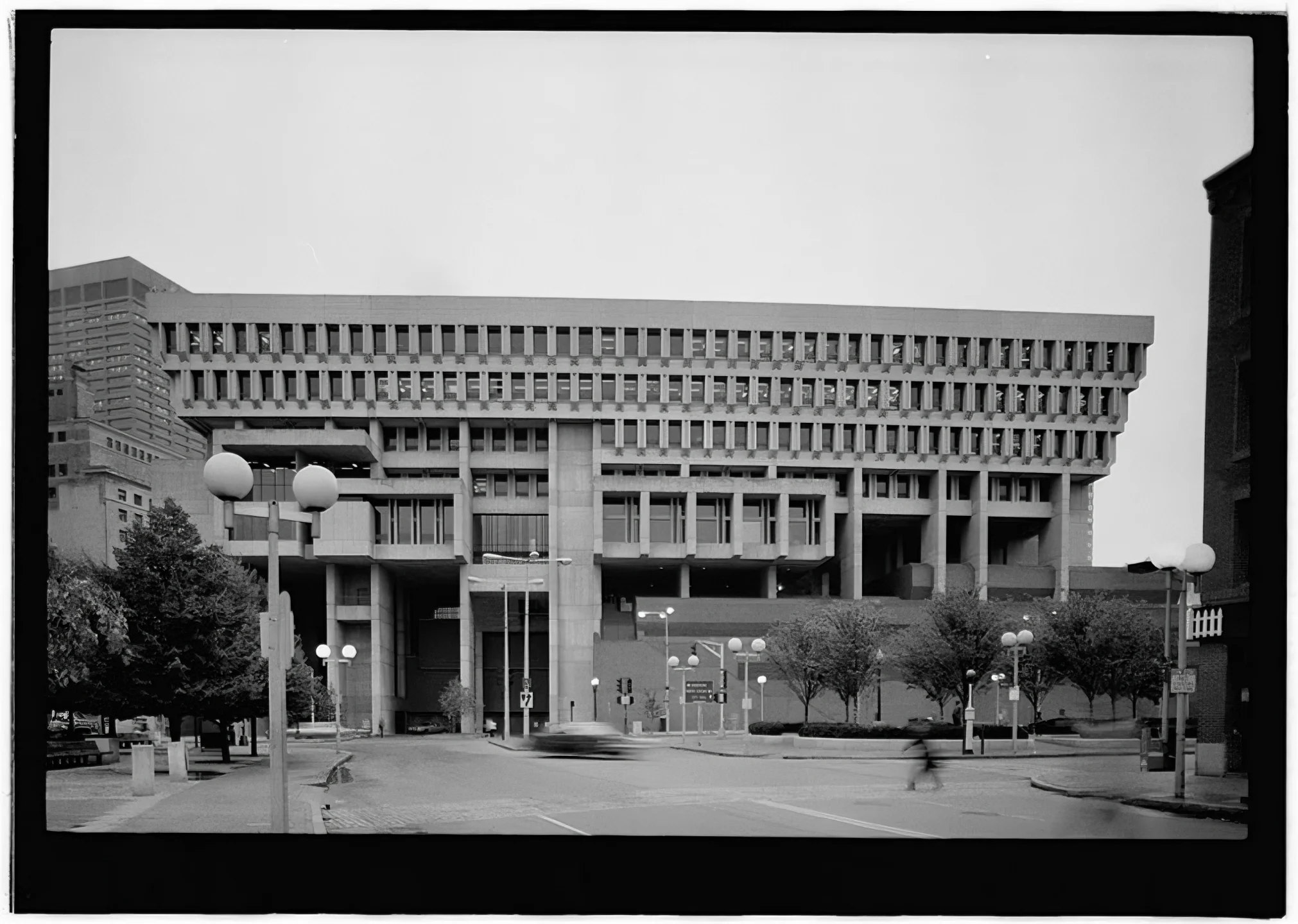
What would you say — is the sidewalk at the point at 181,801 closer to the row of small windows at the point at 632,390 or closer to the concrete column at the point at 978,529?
the row of small windows at the point at 632,390

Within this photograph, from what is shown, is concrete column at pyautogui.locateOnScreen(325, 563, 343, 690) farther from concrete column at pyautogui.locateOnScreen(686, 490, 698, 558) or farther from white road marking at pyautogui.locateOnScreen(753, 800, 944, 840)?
white road marking at pyautogui.locateOnScreen(753, 800, 944, 840)

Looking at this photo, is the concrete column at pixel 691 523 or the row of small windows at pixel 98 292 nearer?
the row of small windows at pixel 98 292

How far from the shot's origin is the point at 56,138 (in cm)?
1032

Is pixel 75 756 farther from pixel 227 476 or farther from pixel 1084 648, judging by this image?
pixel 1084 648

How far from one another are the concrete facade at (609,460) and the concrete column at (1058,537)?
0.81 ft

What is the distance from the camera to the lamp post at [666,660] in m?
51.6

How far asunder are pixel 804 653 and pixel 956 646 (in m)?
7.21

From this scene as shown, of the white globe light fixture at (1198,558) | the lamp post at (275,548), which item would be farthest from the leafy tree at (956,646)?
the lamp post at (275,548)

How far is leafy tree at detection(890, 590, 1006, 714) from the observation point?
32.4m

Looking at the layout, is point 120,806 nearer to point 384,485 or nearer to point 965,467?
point 384,485

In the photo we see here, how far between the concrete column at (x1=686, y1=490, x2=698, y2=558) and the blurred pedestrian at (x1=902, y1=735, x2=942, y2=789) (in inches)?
1281

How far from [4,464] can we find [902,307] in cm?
4569

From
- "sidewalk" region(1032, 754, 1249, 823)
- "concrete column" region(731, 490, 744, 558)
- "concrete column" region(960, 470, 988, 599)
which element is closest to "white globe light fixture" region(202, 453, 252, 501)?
"sidewalk" region(1032, 754, 1249, 823)

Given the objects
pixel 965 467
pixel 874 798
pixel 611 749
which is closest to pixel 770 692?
pixel 965 467
